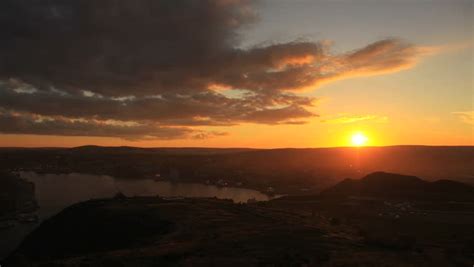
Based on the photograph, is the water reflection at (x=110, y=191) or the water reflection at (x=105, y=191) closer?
the water reflection at (x=105, y=191)

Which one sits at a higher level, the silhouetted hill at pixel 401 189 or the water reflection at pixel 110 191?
the silhouetted hill at pixel 401 189

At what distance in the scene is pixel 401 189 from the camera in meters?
82.8

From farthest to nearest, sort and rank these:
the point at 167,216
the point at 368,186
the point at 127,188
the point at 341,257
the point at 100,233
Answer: the point at 127,188 → the point at 368,186 → the point at 167,216 → the point at 100,233 → the point at 341,257

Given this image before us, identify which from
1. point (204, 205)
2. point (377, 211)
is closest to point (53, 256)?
point (204, 205)

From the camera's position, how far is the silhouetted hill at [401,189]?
248 feet

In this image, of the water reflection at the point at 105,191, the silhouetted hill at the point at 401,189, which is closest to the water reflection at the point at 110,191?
the water reflection at the point at 105,191

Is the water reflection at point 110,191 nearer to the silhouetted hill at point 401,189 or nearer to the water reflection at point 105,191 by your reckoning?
the water reflection at point 105,191

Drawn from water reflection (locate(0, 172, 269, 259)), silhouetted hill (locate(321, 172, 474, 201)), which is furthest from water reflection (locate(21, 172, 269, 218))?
silhouetted hill (locate(321, 172, 474, 201))

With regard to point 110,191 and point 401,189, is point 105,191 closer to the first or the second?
point 110,191

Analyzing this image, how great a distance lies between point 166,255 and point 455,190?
66164 mm

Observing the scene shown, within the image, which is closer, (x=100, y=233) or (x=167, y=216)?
(x=100, y=233)

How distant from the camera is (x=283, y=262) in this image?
90.7ft

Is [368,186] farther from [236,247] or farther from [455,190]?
[236,247]

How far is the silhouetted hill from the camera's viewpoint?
248 ft
